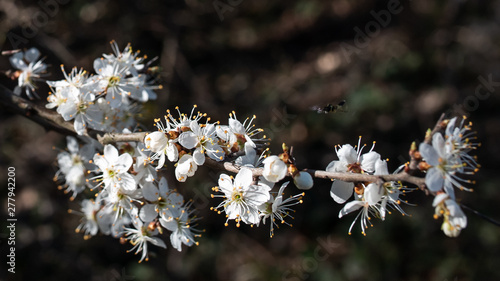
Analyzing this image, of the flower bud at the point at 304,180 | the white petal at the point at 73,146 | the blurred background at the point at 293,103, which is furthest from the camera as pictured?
the blurred background at the point at 293,103

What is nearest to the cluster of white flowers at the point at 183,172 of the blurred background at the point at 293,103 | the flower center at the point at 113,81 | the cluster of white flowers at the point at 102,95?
the cluster of white flowers at the point at 102,95

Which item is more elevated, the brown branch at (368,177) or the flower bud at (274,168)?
the brown branch at (368,177)

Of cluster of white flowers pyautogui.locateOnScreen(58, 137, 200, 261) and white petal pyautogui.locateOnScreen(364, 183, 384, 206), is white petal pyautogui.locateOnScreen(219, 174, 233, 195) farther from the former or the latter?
white petal pyautogui.locateOnScreen(364, 183, 384, 206)

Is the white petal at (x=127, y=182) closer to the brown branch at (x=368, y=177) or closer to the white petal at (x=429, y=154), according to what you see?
the brown branch at (x=368, y=177)

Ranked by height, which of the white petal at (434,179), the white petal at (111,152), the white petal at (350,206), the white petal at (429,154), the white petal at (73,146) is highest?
the white petal at (429,154)

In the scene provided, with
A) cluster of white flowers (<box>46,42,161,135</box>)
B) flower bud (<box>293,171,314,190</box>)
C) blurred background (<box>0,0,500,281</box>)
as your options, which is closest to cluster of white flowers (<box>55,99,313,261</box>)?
flower bud (<box>293,171,314,190</box>)

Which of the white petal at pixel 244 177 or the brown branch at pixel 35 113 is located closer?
the white petal at pixel 244 177

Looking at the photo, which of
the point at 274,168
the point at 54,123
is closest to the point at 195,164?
the point at 274,168
